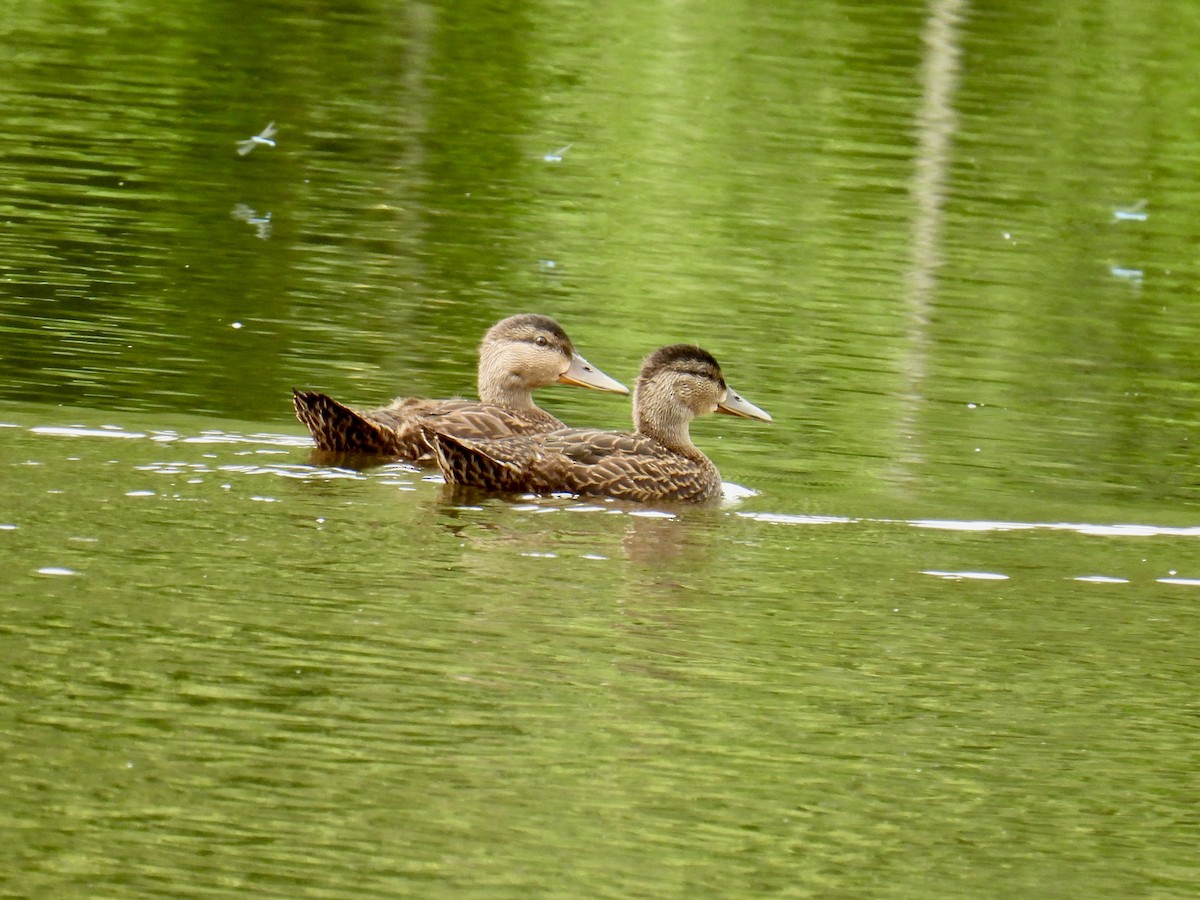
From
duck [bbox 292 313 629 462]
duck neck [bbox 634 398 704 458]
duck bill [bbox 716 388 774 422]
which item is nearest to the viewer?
duck [bbox 292 313 629 462]

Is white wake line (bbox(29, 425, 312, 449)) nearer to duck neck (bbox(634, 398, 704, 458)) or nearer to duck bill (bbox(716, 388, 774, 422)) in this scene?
duck neck (bbox(634, 398, 704, 458))

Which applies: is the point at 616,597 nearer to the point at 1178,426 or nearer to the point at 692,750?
the point at 692,750

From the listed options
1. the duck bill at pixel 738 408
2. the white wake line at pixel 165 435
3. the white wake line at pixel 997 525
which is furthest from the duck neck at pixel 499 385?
the white wake line at pixel 997 525

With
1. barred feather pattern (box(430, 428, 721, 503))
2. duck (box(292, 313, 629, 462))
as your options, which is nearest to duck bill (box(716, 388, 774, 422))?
duck (box(292, 313, 629, 462))

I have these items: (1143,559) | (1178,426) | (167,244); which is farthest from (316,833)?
(167,244)

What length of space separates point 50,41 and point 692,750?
2203 cm

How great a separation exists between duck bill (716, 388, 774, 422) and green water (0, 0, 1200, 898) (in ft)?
0.71

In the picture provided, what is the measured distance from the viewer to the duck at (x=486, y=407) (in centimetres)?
1052

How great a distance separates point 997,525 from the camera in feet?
33.1

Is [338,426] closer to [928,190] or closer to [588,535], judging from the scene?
[588,535]

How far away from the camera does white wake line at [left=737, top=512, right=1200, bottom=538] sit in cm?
997

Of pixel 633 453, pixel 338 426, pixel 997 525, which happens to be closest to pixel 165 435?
pixel 338 426

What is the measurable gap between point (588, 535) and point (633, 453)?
122cm

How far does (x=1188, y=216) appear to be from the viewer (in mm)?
21984
